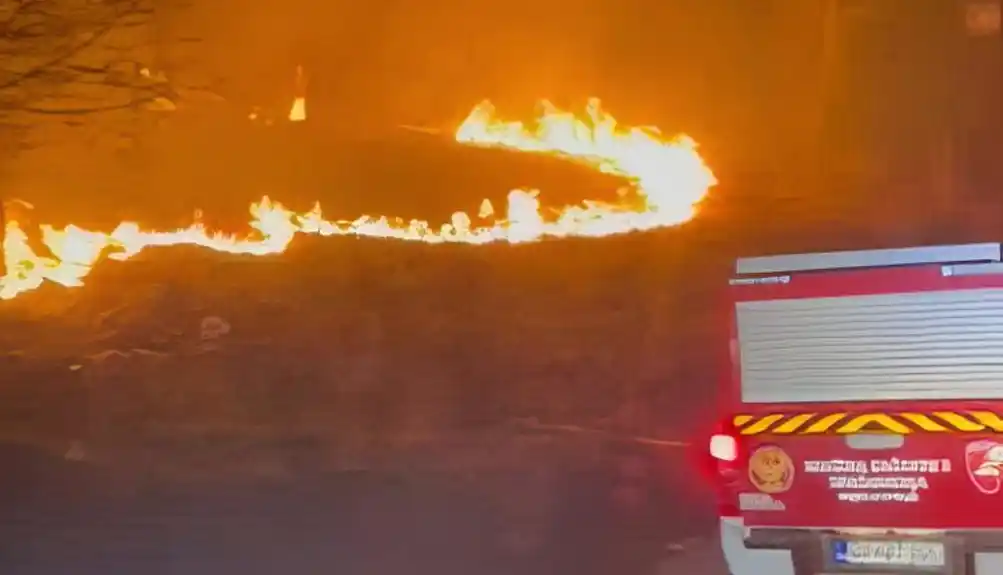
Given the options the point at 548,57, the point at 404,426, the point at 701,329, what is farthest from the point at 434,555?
the point at 548,57

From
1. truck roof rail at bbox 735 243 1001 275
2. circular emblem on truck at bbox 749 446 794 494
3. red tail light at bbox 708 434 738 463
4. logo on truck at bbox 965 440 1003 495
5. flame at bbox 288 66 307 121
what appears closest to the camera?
logo on truck at bbox 965 440 1003 495

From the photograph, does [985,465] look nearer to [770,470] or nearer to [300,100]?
[770,470]

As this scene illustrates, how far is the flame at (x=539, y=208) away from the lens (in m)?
4.10

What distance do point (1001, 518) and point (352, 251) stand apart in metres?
2.56

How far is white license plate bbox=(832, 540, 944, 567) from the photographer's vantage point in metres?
3.26

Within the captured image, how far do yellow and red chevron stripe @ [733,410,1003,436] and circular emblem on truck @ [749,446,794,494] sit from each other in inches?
2.5

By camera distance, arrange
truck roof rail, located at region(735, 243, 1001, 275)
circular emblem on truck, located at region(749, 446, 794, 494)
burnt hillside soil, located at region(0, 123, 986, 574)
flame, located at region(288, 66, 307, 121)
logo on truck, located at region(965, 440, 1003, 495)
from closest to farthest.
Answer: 1. logo on truck, located at region(965, 440, 1003, 495)
2. truck roof rail, located at region(735, 243, 1001, 275)
3. circular emblem on truck, located at region(749, 446, 794, 494)
4. burnt hillside soil, located at region(0, 123, 986, 574)
5. flame, located at region(288, 66, 307, 121)

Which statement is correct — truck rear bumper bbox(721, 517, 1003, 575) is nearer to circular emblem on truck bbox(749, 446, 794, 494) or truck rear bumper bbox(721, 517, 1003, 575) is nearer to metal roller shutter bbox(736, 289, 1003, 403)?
circular emblem on truck bbox(749, 446, 794, 494)

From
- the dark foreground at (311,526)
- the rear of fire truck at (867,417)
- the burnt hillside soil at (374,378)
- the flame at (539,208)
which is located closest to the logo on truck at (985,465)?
the rear of fire truck at (867,417)

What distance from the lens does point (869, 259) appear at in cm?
349

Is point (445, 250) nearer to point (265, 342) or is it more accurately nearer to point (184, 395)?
point (265, 342)

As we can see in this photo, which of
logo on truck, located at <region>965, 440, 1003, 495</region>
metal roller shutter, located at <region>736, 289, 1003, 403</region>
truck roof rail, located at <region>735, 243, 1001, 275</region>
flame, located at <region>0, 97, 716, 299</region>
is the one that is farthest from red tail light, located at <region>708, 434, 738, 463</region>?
flame, located at <region>0, 97, 716, 299</region>

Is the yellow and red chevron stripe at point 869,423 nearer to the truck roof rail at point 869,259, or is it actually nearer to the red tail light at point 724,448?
the red tail light at point 724,448

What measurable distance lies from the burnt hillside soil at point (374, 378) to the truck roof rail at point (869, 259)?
297mm
